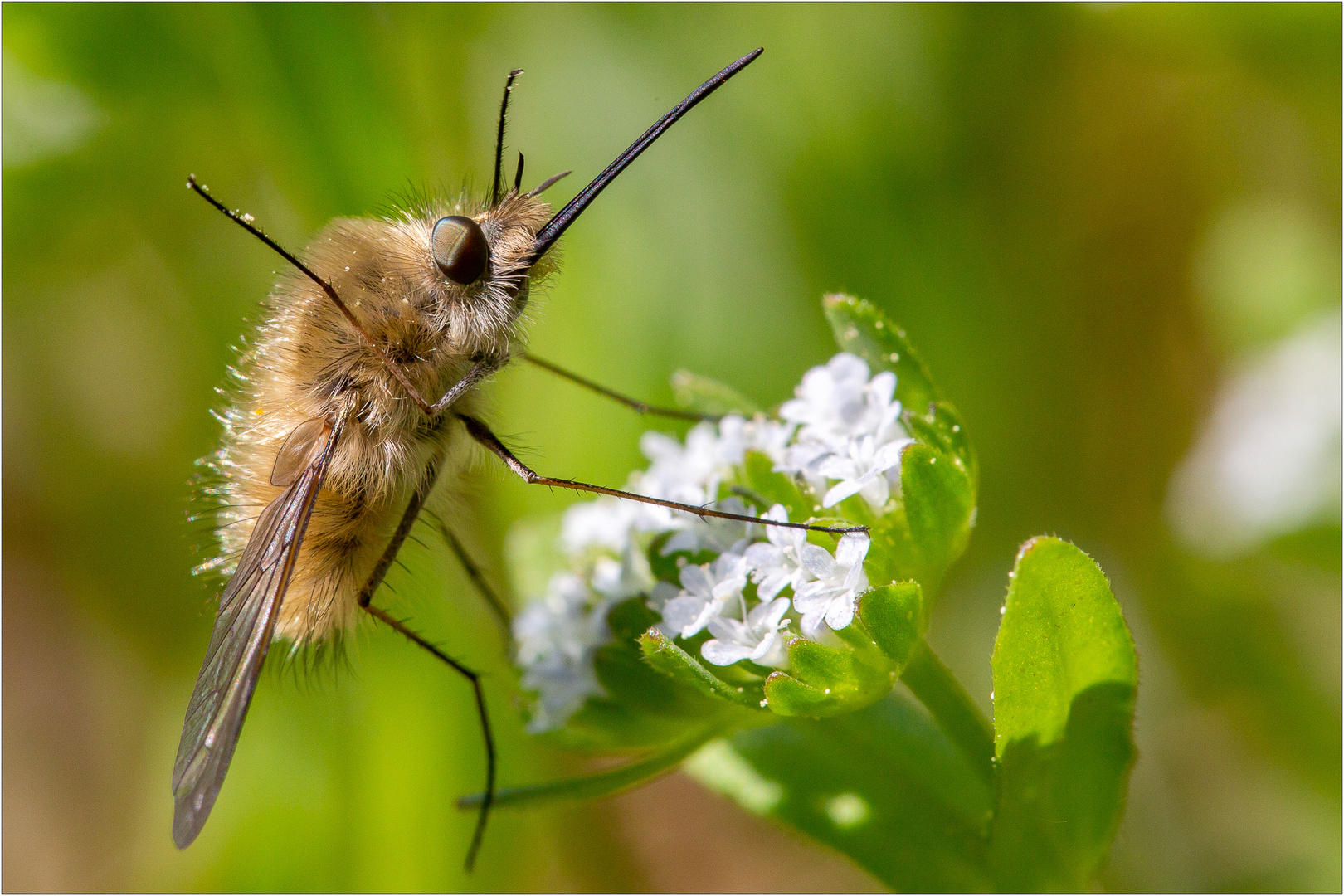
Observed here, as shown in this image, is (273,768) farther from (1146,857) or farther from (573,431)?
(1146,857)

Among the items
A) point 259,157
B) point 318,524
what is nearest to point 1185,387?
point 318,524

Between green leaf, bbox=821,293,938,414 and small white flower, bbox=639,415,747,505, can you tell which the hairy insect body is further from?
green leaf, bbox=821,293,938,414

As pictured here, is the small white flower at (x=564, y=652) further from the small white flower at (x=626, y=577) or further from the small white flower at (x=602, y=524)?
the small white flower at (x=602, y=524)

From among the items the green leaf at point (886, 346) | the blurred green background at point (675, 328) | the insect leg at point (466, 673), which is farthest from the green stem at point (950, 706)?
the blurred green background at point (675, 328)

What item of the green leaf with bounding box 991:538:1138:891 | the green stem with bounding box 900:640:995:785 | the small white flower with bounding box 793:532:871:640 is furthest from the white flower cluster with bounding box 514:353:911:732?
the green leaf with bounding box 991:538:1138:891

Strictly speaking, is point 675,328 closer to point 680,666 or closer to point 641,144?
point 641,144
